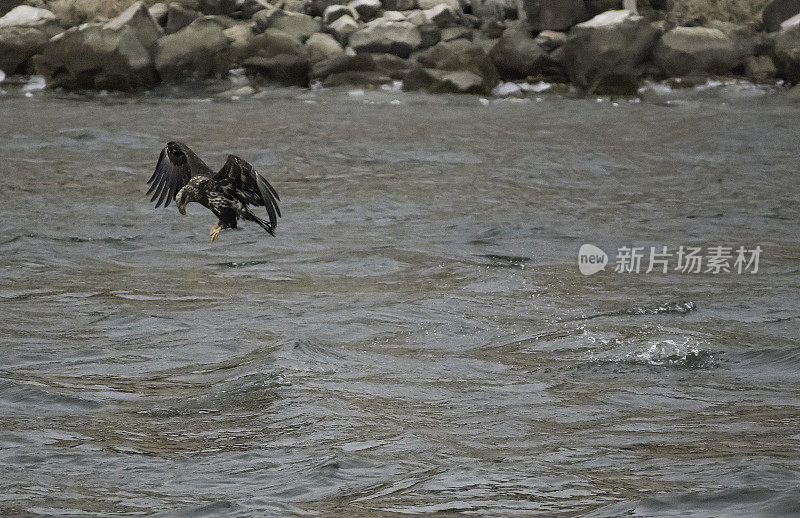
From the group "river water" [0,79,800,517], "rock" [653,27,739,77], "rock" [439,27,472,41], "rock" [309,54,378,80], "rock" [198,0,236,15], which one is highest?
"rock" [198,0,236,15]

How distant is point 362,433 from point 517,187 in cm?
792

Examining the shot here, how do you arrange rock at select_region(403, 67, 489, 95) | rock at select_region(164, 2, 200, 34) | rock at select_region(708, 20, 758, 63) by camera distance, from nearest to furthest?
rock at select_region(403, 67, 489, 95)
rock at select_region(708, 20, 758, 63)
rock at select_region(164, 2, 200, 34)

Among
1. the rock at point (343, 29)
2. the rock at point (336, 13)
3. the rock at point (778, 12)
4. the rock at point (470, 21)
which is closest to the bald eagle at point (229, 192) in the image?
the rock at point (343, 29)

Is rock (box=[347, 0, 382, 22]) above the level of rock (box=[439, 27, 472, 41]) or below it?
above

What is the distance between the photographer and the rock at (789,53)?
21.9 metres

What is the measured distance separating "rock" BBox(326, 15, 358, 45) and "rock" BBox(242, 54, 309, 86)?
1975 mm

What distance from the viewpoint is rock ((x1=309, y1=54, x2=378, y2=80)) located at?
23.7 m

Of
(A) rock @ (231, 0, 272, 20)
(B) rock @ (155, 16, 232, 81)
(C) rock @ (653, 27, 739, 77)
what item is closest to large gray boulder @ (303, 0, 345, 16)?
(A) rock @ (231, 0, 272, 20)

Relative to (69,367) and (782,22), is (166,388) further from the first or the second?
(782,22)

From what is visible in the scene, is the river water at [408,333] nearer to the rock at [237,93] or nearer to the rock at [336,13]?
the rock at [237,93]

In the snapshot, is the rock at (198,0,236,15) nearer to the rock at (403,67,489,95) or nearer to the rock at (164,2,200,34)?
the rock at (164,2,200,34)

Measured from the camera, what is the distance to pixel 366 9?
1032 inches

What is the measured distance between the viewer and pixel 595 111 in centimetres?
1953

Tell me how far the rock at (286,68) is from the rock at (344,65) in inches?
16.9
